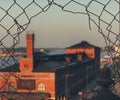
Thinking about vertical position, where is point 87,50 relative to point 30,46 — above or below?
above

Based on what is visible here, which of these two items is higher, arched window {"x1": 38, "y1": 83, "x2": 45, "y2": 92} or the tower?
the tower

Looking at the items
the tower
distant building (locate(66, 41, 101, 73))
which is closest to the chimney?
the tower

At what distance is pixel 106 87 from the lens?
111cm

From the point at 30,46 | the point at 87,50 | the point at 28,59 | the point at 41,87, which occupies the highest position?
the point at 87,50

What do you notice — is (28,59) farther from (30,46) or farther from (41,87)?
(41,87)

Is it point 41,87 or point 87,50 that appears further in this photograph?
point 87,50

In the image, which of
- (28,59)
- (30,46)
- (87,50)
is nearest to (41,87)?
(28,59)

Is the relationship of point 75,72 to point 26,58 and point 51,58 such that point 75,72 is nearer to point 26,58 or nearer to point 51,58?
point 51,58

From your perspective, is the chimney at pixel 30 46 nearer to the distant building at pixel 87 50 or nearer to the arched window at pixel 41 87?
the arched window at pixel 41 87

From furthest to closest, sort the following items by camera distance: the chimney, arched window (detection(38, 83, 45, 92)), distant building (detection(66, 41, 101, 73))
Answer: distant building (detection(66, 41, 101, 73)), the chimney, arched window (detection(38, 83, 45, 92))

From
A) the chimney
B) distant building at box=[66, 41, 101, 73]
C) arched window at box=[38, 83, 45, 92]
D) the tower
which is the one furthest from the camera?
distant building at box=[66, 41, 101, 73]

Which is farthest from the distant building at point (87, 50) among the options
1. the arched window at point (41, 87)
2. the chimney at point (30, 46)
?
the arched window at point (41, 87)

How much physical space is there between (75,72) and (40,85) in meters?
6.35

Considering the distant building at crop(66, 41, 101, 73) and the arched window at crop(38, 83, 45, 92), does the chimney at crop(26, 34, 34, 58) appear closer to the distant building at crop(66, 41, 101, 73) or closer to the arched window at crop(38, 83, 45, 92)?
the arched window at crop(38, 83, 45, 92)
